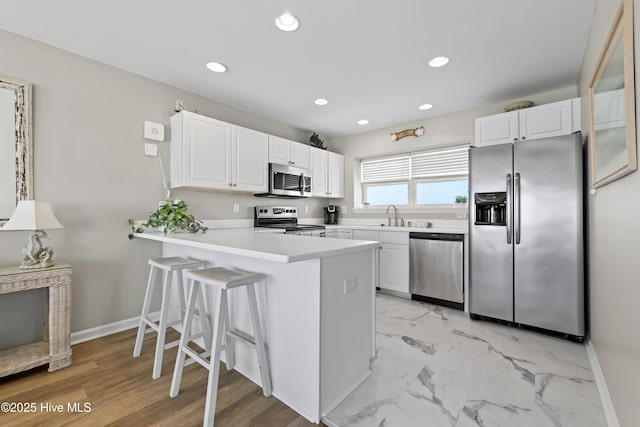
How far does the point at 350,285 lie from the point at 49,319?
2.13 m

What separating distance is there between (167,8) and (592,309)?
376 cm

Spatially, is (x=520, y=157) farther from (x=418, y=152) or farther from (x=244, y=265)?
(x=244, y=265)

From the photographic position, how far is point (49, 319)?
1.92 meters

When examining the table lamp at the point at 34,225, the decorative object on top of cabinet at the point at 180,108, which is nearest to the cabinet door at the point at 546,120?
the decorative object on top of cabinet at the point at 180,108

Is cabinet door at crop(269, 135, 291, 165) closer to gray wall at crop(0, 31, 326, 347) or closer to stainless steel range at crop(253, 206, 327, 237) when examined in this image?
stainless steel range at crop(253, 206, 327, 237)

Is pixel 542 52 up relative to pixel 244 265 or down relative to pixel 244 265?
up

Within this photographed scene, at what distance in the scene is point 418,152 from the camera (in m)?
4.09

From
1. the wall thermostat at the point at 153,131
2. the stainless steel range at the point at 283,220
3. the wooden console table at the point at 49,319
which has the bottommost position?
the wooden console table at the point at 49,319

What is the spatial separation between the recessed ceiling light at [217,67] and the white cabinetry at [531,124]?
2.71 meters

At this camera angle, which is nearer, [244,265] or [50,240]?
[244,265]

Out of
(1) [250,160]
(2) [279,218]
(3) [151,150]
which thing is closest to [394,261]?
(2) [279,218]

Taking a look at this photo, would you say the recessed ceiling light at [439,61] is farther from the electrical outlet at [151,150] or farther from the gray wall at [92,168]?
the electrical outlet at [151,150]

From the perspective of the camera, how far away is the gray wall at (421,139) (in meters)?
3.25

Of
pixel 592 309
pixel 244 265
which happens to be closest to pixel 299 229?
pixel 244 265
